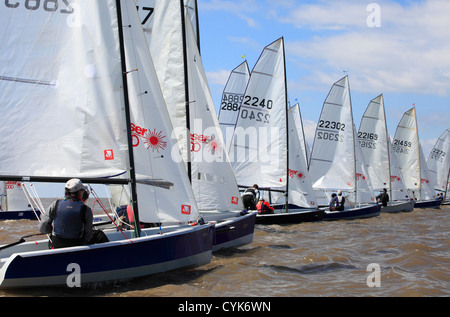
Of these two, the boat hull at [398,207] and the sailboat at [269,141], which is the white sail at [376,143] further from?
the sailboat at [269,141]

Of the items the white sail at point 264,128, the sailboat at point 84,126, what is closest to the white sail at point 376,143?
the white sail at point 264,128

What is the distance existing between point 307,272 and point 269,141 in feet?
26.3

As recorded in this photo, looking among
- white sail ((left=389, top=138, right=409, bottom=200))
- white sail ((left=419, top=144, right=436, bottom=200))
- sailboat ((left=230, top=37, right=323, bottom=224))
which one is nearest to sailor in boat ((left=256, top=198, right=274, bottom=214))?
sailboat ((left=230, top=37, right=323, bottom=224))

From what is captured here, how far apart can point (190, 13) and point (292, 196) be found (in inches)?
286

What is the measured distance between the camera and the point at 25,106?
20.4 feet

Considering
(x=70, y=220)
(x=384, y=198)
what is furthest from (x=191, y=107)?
(x=384, y=198)

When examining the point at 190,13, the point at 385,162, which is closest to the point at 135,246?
the point at 190,13

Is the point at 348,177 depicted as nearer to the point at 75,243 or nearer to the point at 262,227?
the point at 262,227

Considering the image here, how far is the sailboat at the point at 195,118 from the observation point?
9656 millimetres

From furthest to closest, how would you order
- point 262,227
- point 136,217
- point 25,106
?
1. point 262,227
2. point 136,217
3. point 25,106

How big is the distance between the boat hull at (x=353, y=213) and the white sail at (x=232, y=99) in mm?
4434

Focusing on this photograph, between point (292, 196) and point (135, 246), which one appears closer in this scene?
point (135, 246)

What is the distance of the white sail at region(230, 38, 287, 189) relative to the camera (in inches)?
589

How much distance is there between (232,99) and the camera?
18.7 meters
